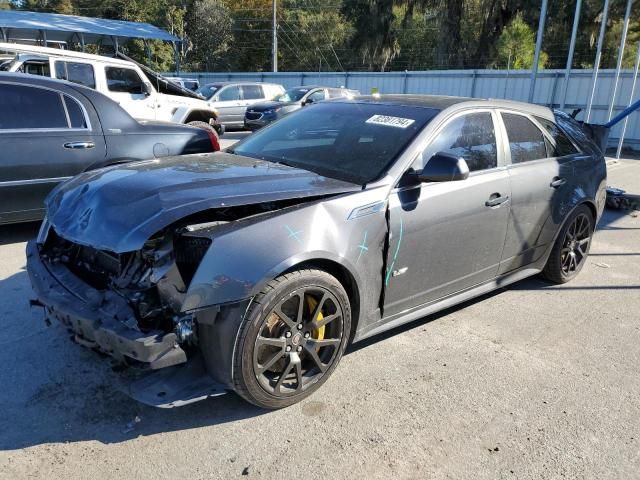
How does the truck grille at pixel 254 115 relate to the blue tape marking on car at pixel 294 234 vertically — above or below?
below

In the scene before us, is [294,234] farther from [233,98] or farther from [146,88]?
[233,98]

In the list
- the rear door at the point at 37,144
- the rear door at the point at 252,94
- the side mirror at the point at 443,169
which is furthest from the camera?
the rear door at the point at 252,94

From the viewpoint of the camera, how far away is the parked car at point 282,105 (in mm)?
15609

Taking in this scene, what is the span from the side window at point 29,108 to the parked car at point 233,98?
11.5 meters

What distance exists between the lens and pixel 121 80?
418 inches

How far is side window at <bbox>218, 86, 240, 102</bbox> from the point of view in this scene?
55.1ft

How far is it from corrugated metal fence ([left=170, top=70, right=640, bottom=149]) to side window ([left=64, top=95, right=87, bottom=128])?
43.3 ft

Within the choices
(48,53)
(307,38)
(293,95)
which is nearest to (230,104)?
(293,95)

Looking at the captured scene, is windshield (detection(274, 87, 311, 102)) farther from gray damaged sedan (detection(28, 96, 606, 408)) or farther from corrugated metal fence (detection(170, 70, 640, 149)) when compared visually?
gray damaged sedan (detection(28, 96, 606, 408))

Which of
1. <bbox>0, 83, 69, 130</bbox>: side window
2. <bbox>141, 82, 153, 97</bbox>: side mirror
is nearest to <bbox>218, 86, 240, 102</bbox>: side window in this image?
<bbox>141, 82, 153, 97</bbox>: side mirror

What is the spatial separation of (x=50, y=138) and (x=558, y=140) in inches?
188

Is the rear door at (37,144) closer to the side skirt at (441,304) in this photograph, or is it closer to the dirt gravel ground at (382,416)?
the dirt gravel ground at (382,416)

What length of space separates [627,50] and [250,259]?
41.7 m

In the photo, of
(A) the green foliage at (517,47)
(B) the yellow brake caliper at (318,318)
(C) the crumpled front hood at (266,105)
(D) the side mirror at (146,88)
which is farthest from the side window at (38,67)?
(A) the green foliage at (517,47)
